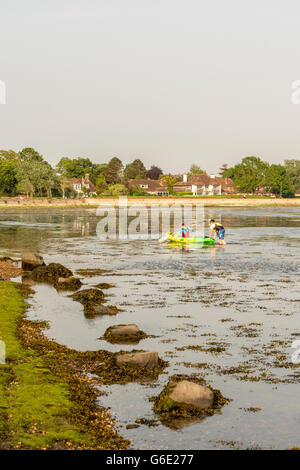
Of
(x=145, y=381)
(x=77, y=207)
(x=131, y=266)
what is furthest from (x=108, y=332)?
(x=77, y=207)

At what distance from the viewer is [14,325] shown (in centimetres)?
2208

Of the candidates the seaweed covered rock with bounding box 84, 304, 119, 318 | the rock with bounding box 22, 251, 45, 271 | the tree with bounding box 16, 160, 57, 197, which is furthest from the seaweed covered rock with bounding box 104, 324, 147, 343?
the tree with bounding box 16, 160, 57, 197

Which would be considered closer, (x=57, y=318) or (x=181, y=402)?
(x=181, y=402)

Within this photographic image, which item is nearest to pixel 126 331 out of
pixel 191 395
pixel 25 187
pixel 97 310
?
pixel 97 310

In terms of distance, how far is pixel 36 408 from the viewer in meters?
13.5

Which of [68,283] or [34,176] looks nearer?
[68,283]

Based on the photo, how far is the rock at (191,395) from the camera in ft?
46.4

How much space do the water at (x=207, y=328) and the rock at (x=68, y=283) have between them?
2.51ft

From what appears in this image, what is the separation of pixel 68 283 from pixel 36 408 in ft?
61.9

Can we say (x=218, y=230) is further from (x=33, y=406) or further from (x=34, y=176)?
(x=34, y=176)

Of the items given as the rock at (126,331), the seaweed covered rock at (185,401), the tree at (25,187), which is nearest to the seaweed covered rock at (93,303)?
the rock at (126,331)

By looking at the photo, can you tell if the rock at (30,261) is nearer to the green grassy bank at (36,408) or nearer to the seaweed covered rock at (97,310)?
the seaweed covered rock at (97,310)
